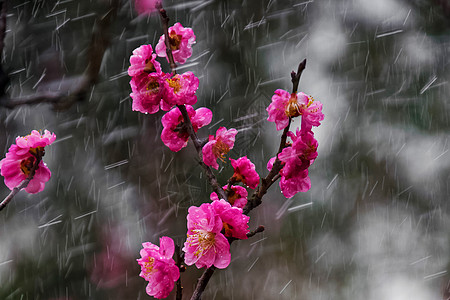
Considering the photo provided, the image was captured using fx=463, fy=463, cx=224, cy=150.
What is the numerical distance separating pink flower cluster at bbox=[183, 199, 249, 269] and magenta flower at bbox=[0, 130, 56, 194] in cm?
28

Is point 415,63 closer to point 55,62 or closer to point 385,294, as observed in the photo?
point 385,294

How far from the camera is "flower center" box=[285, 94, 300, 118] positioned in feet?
2.18

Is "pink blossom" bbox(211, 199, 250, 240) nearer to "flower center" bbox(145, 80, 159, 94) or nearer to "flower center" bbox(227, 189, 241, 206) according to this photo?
"flower center" bbox(227, 189, 241, 206)

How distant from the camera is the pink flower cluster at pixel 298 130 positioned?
65 centimetres

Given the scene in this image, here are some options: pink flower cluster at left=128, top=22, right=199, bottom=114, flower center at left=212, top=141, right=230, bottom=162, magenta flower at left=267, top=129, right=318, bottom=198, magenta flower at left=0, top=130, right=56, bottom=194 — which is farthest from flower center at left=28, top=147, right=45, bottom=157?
magenta flower at left=267, top=129, right=318, bottom=198

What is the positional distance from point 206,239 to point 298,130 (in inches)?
8.0

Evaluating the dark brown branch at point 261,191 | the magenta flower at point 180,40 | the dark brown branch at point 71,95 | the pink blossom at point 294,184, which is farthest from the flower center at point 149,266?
the dark brown branch at point 71,95

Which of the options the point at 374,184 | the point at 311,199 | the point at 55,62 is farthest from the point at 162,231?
the point at 374,184

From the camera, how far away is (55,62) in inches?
78.4

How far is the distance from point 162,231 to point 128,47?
81 cm

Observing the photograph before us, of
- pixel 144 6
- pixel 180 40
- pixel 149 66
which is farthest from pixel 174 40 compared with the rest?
pixel 144 6

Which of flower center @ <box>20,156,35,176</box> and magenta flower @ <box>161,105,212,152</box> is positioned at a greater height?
magenta flower @ <box>161,105,212,152</box>

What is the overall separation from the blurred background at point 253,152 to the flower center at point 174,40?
946 mm

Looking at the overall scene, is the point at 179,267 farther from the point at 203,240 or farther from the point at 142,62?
the point at 142,62
